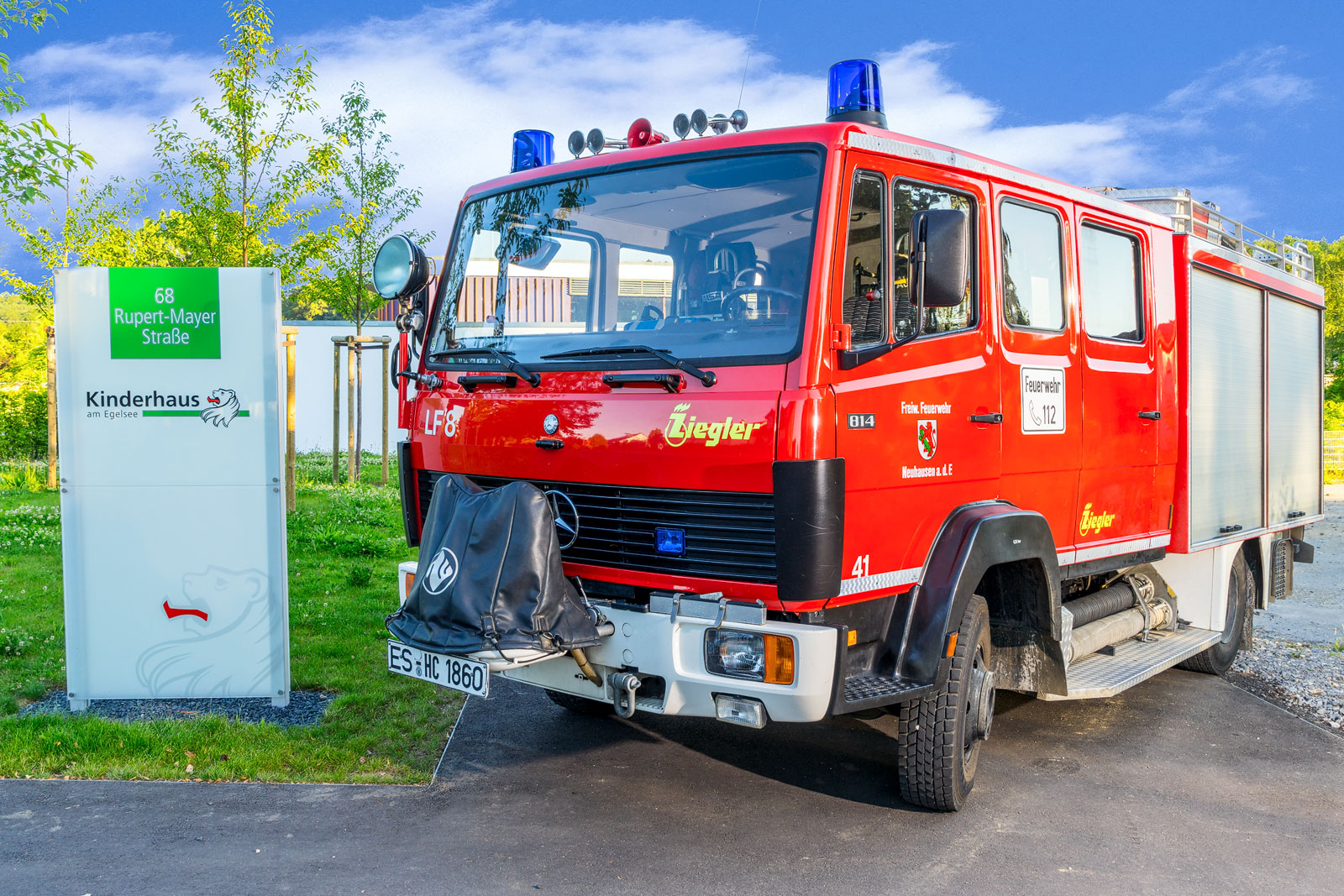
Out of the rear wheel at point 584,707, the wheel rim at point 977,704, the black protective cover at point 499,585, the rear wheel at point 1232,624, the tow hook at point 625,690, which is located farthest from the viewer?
the rear wheel at point 1232,624

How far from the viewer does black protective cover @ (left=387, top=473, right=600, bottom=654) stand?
12.7ft

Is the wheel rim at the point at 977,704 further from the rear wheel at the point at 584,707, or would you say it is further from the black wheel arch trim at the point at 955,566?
the rear wheel at the point at 584,707

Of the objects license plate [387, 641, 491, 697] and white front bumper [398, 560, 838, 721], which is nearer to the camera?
white front bumper [398, 560, 838, 721]

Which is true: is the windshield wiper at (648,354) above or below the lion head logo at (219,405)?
above

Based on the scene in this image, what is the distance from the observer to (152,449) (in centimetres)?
562

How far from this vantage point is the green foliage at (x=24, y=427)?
18578 millimetres

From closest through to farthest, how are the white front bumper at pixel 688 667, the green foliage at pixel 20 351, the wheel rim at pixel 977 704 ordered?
1. the white front bumper at pixel 688 667
2. the wheel rim at pixel 977 704
3. the green foliage at pixel 20 351

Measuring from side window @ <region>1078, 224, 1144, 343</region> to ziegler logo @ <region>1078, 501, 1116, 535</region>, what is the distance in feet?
2.90

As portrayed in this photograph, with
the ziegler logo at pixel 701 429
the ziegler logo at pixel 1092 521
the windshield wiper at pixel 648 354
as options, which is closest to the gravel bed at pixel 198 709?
the windshield wiper at pixel 648 354

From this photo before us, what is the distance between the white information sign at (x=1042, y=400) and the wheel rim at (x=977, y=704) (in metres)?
1.05

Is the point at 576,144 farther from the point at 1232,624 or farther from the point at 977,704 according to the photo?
the point at 1232,624

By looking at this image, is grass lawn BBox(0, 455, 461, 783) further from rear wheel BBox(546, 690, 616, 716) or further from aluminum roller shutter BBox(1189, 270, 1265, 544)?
aluminum roller shutter BBox(1189, 270, 1265, 544)

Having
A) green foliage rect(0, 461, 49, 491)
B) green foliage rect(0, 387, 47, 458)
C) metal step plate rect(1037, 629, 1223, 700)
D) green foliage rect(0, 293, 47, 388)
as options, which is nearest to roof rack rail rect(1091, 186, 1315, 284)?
metal step plate rect(1037, 629, 1223, 700)

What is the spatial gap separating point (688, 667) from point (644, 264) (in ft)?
5.52
